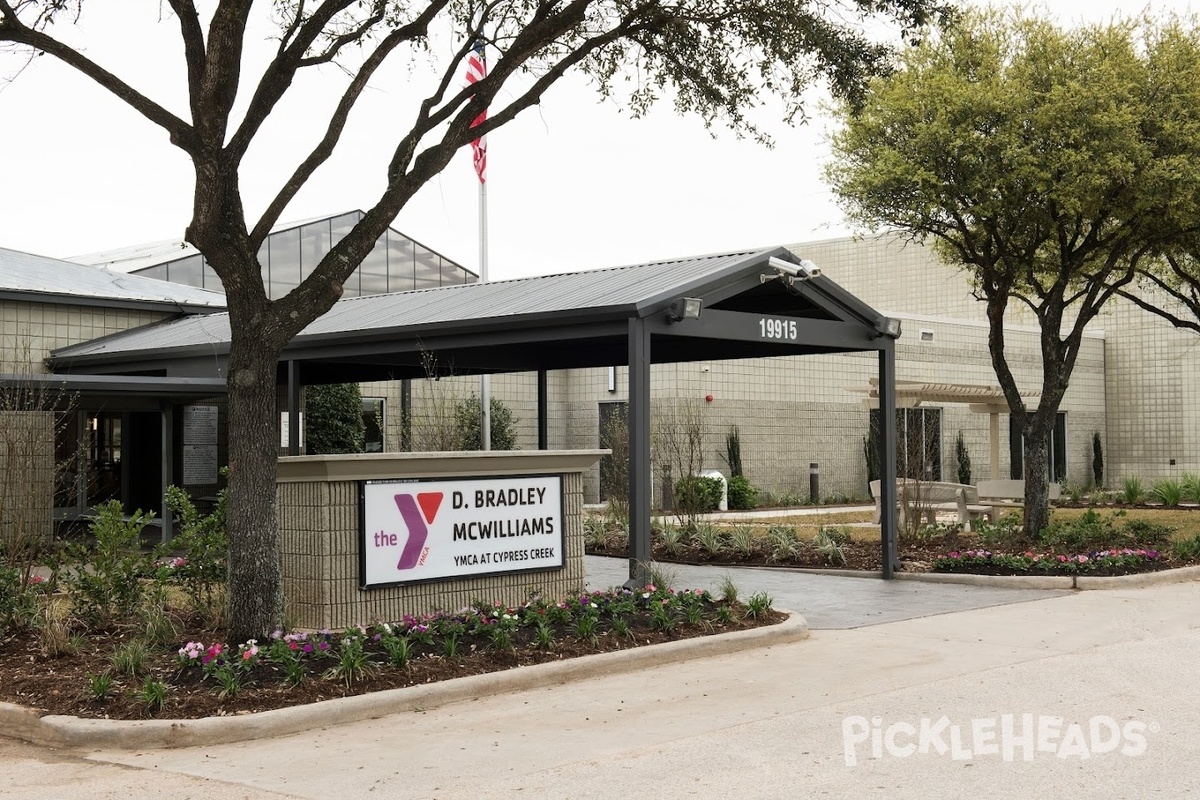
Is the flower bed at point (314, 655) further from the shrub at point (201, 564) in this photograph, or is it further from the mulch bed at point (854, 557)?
the mulch bed at point (854, 557)

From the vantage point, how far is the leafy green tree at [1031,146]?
17.6 meters

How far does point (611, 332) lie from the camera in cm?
1313

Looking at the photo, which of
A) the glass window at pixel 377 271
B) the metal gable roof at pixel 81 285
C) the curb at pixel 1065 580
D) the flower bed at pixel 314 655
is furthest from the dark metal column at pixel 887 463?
the glass window at pixel 377 271

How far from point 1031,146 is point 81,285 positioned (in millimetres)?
15735

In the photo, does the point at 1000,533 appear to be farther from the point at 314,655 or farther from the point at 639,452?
the point at 314,655

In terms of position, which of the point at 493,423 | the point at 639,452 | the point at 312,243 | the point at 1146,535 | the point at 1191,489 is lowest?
the point at 1146,535

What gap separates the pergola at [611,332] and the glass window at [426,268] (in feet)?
55.0

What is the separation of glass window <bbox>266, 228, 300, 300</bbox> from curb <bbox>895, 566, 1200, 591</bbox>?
2372 cm

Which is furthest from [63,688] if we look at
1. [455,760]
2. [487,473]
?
[487,473]

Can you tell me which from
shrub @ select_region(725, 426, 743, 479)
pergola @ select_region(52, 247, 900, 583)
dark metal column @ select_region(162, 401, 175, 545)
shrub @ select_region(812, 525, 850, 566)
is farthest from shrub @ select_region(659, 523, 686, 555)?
shrub @ select_region(725, 426, 743, 479)

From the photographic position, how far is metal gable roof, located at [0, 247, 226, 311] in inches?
838

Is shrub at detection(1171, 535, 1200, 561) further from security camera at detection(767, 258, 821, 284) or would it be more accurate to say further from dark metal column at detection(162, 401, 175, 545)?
dark metal column at detection(162, 401, 175, 545)

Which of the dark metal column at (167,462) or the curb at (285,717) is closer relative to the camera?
the curb at (285,717)

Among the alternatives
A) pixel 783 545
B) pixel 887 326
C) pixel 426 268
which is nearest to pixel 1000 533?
pixel 783 545
